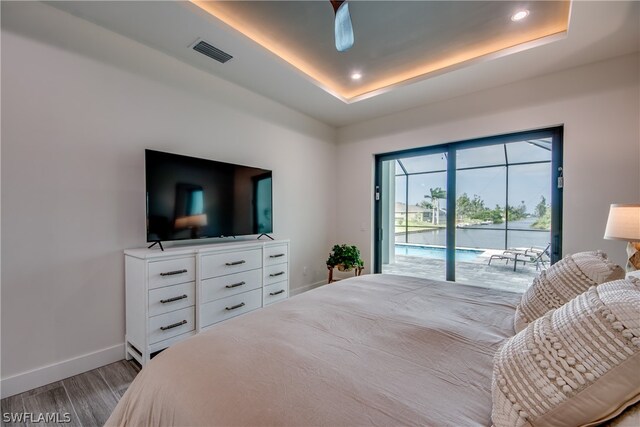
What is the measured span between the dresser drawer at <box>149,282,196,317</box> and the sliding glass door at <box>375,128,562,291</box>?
2761mm

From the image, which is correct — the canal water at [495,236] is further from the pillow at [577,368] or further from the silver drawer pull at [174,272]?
the silver drawer pull at [174,272]

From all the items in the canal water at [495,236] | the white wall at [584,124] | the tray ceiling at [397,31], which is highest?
the tray ceiling at [397,31]

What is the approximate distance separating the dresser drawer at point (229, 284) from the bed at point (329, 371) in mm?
1201

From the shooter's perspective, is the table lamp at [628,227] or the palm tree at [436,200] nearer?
the table lamp at [628,227]

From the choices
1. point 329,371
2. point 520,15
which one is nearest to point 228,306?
point 329,371

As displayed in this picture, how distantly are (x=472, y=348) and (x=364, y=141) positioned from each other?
3592mm

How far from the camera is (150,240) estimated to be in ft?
7.29

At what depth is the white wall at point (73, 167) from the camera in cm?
182

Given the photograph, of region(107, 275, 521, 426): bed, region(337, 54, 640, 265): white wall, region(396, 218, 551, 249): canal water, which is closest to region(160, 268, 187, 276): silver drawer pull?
region(107, 275, 521, 426): bed

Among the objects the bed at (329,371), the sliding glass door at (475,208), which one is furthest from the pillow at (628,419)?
the sliding glass door at (475,208)

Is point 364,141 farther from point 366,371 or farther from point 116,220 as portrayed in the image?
point 366,371

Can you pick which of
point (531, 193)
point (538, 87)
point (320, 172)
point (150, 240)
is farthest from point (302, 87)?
point (531, 193)

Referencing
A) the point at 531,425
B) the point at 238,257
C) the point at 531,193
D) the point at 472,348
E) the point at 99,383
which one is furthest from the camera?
the point at 531,193

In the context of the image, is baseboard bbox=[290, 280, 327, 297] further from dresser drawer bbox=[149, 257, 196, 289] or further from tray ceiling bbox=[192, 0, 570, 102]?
tray ceiling bbox=[192, 0, 570, 102]
